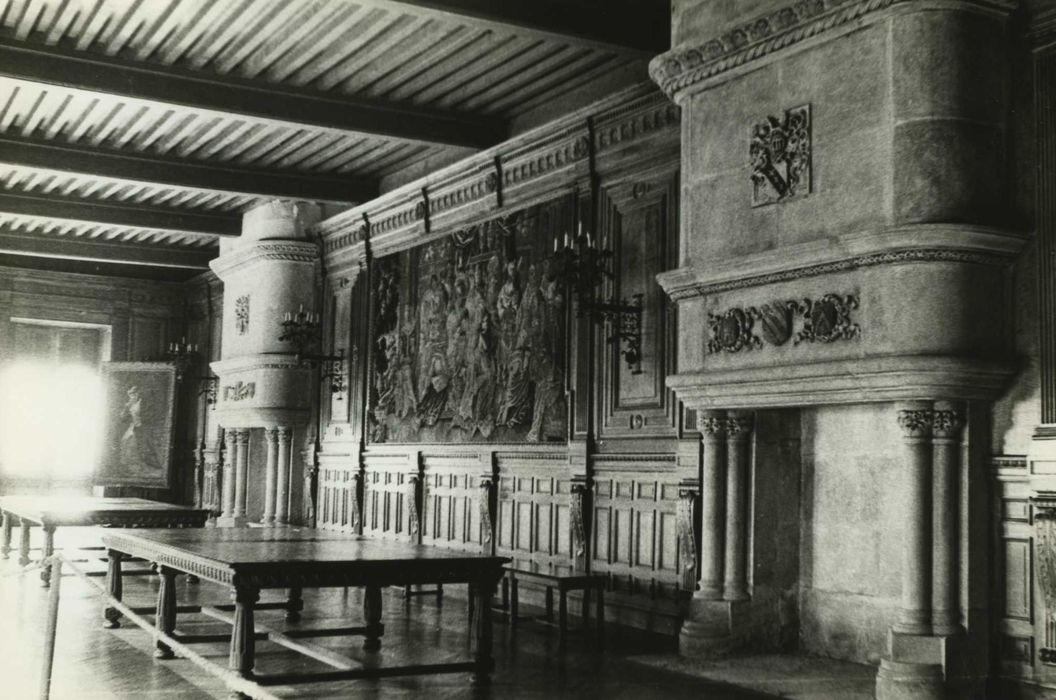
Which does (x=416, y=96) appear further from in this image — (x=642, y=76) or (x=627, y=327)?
(x=627, y=327)

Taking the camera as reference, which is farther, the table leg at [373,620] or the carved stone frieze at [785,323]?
the table leg at [373,620]

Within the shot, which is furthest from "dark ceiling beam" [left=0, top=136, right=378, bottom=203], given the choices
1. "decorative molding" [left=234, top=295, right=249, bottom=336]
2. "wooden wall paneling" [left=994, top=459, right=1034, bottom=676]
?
"wooden wall paneling" [left=994, top=459, right=1034, bottom=676]

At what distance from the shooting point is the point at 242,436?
18.9 m

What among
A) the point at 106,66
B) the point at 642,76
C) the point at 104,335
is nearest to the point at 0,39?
the point at 106,66

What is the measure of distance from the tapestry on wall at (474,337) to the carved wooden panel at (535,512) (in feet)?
1.09

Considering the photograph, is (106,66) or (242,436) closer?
(106,66)

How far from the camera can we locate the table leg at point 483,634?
7.51 meters

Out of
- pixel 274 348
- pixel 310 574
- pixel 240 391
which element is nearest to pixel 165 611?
pixel 310 574

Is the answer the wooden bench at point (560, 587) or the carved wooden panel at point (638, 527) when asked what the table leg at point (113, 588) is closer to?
the wooden bench at point (560, 587)

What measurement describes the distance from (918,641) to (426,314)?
8.53 meters

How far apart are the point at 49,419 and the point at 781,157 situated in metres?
19.9

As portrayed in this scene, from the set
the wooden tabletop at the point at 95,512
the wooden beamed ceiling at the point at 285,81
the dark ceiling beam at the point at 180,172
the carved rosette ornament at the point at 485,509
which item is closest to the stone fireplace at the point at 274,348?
the dark ceiling beam at the point at 180,172

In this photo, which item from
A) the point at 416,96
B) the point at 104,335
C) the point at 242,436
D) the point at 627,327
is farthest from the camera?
the point at 104,335

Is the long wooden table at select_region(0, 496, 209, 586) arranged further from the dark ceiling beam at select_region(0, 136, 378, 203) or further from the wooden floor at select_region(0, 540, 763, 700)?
the dark ceiling beam at select_region(0, 136, 378, 203)
